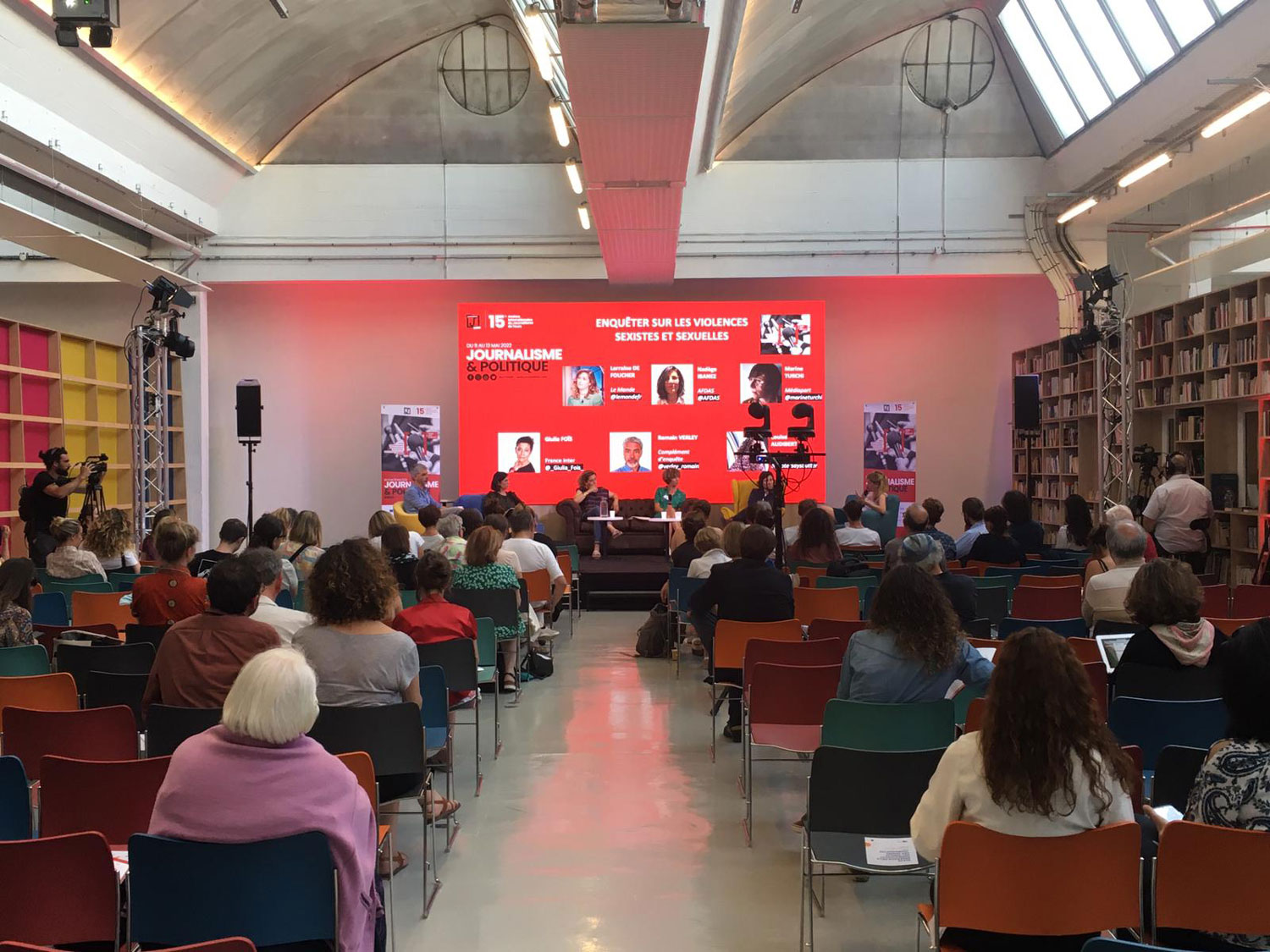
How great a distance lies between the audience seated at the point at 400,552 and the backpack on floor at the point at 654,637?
201 cm

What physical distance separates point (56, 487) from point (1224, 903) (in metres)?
8.66

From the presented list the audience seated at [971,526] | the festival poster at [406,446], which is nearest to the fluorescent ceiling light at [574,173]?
the festival poster at [406,446]

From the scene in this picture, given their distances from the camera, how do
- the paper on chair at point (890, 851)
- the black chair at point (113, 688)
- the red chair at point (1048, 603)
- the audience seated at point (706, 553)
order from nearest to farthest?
the paper on chair at point (890, 851), the black chair at point (113, 688), the red chair at point (1048, 603), the audience seated at point (706, 553)

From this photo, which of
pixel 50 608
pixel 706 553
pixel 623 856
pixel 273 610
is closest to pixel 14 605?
pixel 273 610

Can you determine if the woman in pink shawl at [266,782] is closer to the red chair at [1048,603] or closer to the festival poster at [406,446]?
the red chair at [1048,603]

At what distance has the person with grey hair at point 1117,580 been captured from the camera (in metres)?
4.93

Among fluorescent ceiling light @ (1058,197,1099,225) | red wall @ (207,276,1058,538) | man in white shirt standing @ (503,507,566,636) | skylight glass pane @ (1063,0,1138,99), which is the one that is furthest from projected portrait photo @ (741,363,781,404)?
man in white shirt standing @ (503,507,566,636)

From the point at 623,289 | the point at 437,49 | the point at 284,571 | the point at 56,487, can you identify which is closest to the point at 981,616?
the point at 284,571

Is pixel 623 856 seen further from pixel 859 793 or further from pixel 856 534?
pixel 856 534

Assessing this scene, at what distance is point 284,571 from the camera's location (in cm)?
606

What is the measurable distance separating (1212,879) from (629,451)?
11.4 meters

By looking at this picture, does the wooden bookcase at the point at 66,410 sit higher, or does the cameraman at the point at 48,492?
the wooden bookcase at the point at 66,410

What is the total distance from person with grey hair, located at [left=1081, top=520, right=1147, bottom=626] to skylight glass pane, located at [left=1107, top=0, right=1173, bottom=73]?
21.7 feet

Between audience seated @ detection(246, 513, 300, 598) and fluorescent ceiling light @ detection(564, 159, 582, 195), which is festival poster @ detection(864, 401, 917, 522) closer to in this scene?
fluorescent ceiling light @ detection(564, 159, 582, 195)
